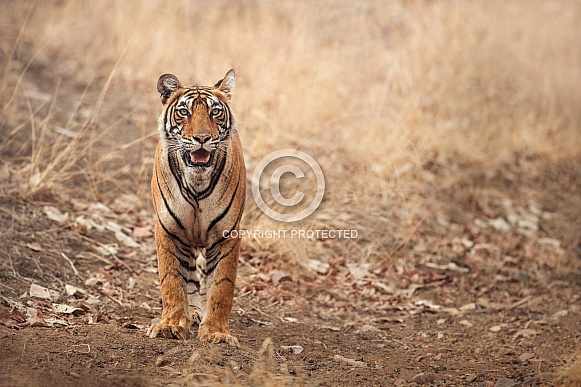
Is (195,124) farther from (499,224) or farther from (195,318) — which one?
(499,224)

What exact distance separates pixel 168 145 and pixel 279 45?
5416mm

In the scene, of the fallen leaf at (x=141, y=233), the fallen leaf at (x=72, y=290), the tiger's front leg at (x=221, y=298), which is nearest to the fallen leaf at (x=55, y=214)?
the fallen leaf at (x=141, y=233)

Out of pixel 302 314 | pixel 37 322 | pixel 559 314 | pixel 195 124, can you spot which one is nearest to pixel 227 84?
pixel 195 124

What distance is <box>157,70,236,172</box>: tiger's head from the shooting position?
372cm

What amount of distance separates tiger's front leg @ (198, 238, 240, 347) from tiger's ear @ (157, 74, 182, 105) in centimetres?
84

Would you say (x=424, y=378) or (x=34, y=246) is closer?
(x=424, y=378)

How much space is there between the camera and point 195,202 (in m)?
3.88

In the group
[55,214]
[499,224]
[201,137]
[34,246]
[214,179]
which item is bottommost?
[34,246]

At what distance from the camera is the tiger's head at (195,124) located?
3.72 metres

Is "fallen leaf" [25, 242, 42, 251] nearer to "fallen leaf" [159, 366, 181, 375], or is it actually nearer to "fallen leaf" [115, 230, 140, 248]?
"fallen leaf" [115, 230, 140, 248]

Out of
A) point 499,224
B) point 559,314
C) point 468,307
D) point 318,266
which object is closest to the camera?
point 559,314

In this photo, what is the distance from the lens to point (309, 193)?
6629mm

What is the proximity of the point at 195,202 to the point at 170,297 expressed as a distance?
507mm

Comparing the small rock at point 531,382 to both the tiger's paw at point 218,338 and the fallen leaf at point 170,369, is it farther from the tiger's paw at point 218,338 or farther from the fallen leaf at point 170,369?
the fallen leaf at point 170,369
